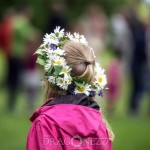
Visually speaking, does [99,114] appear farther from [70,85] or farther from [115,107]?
[115,107]

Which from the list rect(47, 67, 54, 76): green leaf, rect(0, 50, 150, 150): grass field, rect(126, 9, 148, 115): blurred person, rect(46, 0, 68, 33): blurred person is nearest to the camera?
rect(47, 67, 54, 76): green leaf

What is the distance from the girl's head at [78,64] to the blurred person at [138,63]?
1091 cm

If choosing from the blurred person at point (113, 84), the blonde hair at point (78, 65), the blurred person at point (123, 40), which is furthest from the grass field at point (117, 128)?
→ the blonde hair at point (78, 65)

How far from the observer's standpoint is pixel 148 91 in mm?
18016

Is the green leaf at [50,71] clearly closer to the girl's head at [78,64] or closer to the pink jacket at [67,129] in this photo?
the girl's head at [78,64]

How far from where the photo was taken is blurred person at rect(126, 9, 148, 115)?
692 inches

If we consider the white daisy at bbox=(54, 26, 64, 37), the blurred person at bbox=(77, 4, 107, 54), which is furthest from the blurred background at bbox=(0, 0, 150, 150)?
the white daisy at bbox=(54, 26, 64, 37)

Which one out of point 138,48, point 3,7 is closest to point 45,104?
point 3,7

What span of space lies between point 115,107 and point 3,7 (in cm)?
478

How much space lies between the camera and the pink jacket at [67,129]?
6.23 m

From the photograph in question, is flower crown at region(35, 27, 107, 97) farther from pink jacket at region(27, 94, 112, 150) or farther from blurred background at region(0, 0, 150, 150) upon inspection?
blurred background at region(0, 0, 150, 150)

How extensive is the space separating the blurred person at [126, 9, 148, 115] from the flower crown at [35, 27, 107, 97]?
422 inches

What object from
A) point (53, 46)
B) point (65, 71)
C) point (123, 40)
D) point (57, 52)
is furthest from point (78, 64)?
point (123, 40)

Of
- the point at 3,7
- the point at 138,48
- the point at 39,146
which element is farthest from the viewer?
the point at 138,48
